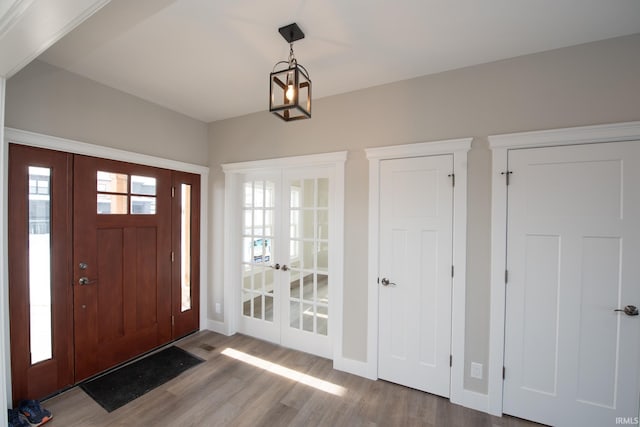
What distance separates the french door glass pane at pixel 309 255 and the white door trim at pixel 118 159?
1291 mm

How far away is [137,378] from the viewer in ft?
8.11

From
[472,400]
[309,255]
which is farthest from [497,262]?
[309,255]

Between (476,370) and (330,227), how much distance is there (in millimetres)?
1759

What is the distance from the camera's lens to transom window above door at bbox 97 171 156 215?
2.52 m

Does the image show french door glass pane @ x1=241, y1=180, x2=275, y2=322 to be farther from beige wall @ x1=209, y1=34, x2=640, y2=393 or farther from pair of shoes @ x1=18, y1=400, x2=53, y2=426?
pair of shoes @ x1=18, y1=400, x2=53, y2=426

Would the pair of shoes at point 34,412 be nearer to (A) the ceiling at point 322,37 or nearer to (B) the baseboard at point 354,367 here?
(B) the baseboard at point 354,367

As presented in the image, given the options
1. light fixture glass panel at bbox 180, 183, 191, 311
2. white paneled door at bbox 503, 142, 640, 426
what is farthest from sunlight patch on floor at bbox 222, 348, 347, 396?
white paneled door at bbox 503, 142, 640, 426

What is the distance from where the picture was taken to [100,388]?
2312 mm

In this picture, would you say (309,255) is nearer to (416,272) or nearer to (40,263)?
(416,272)

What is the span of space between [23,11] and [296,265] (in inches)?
103

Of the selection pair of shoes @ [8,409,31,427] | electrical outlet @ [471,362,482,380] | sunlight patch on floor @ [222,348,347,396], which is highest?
electrical outlet @ [471,362,482,380]

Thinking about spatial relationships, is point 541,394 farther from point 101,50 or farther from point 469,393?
point 101,50

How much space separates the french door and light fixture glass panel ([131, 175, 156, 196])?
0.99 m

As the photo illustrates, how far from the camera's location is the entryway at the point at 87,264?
80.7 inches
